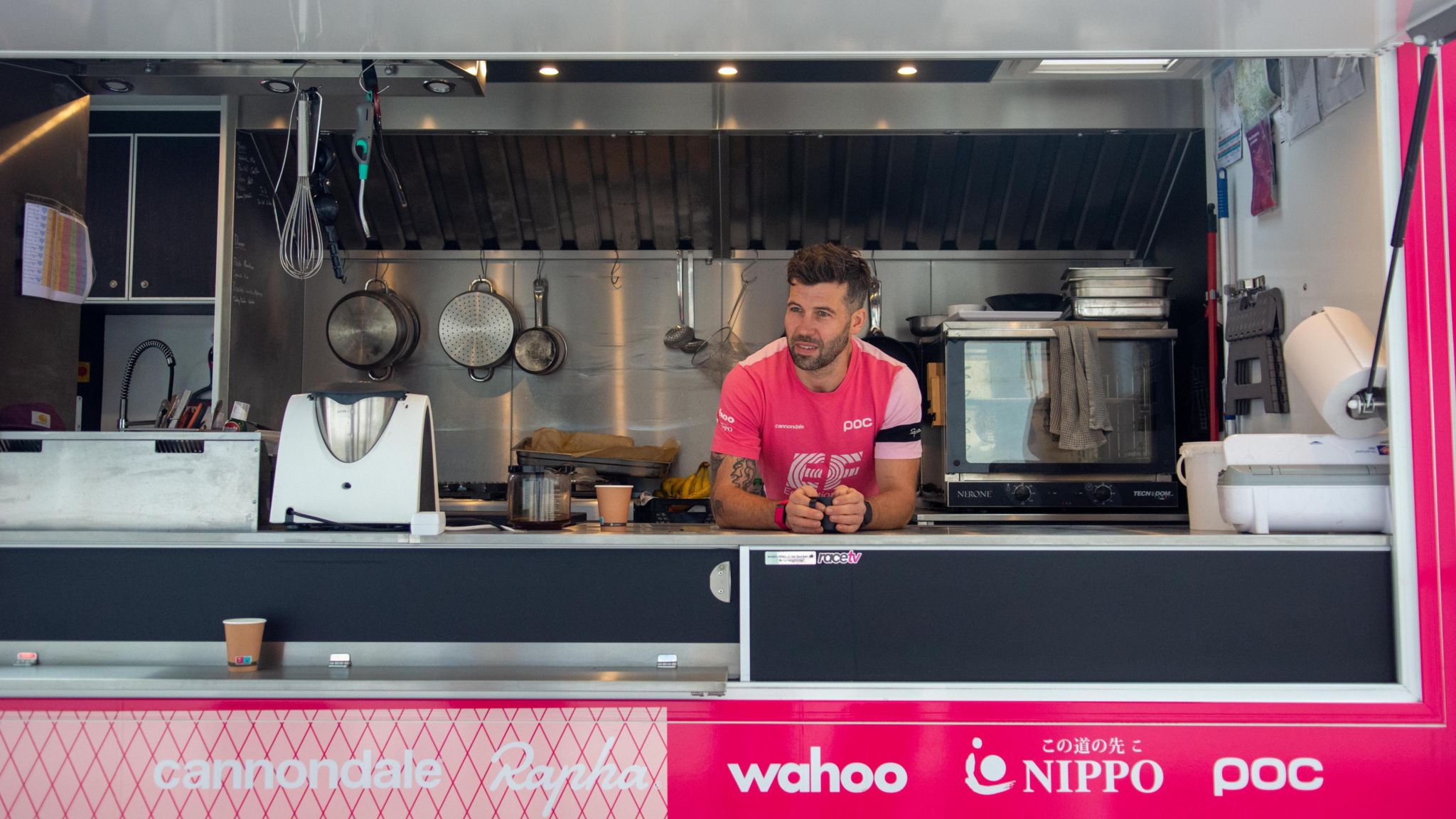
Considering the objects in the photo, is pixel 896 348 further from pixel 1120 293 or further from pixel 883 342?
pixel 1120 293

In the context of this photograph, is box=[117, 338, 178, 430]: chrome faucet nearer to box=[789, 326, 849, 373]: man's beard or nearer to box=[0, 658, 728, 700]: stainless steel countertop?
box=[0, 658, 728, 700]: stainless steel countertop

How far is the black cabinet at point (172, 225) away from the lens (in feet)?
13.2

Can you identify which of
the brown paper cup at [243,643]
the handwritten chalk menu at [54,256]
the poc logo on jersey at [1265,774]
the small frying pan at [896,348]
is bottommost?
the poc logo on jersey at [1265,774]

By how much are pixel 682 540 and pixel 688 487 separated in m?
2.29

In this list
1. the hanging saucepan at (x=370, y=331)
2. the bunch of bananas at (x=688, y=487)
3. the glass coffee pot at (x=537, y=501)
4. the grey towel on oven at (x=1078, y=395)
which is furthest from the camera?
the hanging saucepan at (x=370, y=331)

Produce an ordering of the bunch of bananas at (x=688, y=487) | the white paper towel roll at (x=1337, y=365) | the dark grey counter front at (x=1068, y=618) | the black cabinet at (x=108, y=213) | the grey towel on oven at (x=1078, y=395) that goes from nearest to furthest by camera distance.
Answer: the dark grey counter front at (x=1068, y=618) < the white paper towel roll at (x=1337, y=365) < the grey towel on oven at (x=1078, y=395) < the black cabinet at (x=108, y=213) < the bunch of bananas at (x=688, y=487)

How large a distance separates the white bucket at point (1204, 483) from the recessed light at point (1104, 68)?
3.73ft

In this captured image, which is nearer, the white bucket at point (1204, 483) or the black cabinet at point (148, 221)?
the white bucket at point (1204, 483)

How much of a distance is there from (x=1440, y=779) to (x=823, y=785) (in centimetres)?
119

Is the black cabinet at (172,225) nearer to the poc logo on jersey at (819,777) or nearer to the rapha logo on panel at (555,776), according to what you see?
the rapha logo on panel at (555,776)

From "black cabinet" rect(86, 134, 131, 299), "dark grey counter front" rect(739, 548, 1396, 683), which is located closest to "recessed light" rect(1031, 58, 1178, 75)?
"dark grey counter front" rect(739, 548, 1396, 683)

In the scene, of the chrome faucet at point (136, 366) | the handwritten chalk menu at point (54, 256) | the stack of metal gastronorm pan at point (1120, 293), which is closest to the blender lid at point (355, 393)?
the handwritten chalk menu at point (54, 256)

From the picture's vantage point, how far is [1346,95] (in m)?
2.53

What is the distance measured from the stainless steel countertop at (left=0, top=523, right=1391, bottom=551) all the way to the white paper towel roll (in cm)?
24
